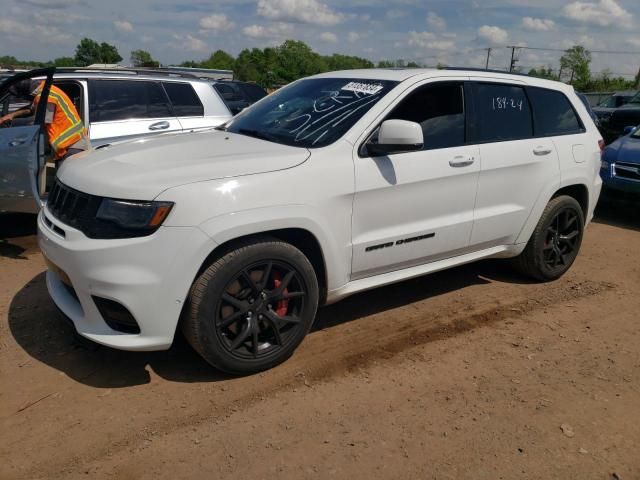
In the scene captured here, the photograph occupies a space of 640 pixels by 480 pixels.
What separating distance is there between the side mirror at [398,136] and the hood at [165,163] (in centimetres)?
48

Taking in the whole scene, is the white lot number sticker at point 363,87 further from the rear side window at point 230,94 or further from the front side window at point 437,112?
the rear side window at point 230,94

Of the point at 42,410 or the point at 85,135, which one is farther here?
the point at 85,135

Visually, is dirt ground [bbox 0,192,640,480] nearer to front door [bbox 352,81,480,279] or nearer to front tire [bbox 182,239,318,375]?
front tire [bbox 182,239,318,375]

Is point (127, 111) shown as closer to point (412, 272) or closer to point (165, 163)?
point (165, 163)

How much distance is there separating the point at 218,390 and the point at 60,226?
1.29 m

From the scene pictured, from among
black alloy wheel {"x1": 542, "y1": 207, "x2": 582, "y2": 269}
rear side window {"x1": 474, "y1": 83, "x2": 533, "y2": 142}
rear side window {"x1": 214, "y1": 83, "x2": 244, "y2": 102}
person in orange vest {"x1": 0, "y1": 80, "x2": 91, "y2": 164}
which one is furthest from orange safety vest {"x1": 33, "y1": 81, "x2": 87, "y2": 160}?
black alloy wheel {"x1": 542, "y1": 207, "x2": 582, "y2": 269}

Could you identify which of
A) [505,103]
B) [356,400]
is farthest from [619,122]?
[356,400]

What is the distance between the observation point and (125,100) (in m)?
6.21

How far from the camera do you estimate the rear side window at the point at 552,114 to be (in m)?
4.62

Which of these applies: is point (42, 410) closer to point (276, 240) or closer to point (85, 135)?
point (276, 240)

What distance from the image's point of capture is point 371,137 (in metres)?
3.51

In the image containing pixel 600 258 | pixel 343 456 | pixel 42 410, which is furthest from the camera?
pixel 600 258

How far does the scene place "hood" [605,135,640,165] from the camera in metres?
7.71

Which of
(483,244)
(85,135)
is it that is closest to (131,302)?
(483,244)
